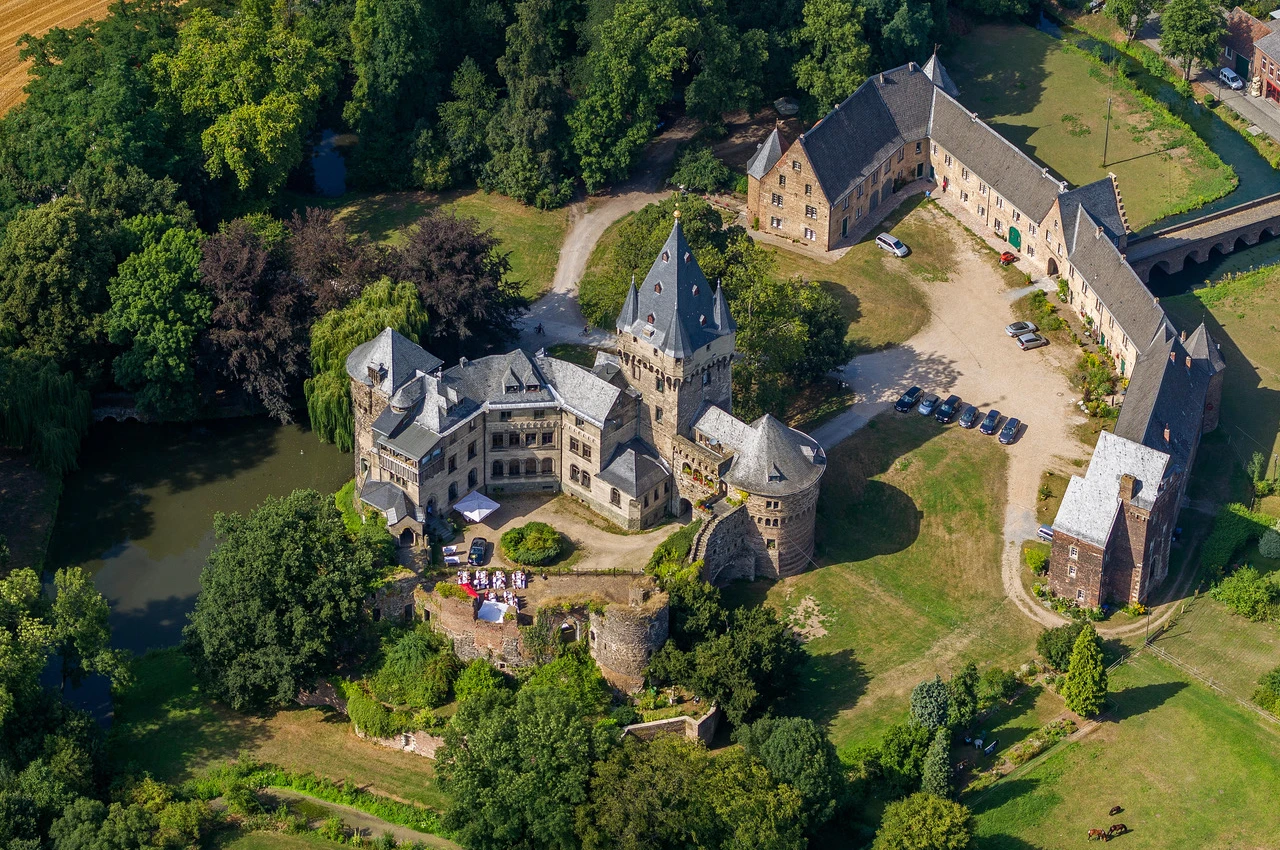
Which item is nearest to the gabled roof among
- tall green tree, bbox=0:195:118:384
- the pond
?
the pond

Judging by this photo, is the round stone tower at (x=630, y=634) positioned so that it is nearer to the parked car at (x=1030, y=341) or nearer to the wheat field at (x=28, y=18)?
the parked car at (x=1030, y=341)

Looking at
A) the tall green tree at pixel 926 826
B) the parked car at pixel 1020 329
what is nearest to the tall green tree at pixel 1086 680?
the tall green tree at pixel 926 826

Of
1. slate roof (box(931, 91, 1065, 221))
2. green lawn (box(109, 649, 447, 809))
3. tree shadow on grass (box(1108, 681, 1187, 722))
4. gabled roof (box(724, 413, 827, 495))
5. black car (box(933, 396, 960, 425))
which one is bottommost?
tree shadow on grass (box(1108, 681, 1187, 722))

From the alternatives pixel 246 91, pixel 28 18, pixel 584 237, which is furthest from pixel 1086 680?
pixel 28 18

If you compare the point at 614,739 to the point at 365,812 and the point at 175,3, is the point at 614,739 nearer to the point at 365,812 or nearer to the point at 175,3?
the point at 365,812

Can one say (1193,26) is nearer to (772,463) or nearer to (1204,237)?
(1204,237)

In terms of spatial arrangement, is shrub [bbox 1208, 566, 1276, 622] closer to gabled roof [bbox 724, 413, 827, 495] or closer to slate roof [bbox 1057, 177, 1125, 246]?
gabled roof [bbox 724, 413, 827, 495]
